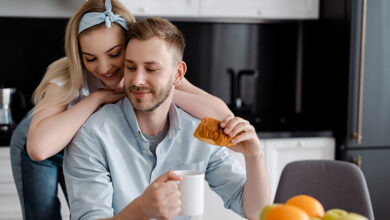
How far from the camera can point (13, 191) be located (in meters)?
2.62

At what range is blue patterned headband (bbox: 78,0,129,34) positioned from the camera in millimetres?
1457

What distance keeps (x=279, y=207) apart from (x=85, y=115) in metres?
0.79

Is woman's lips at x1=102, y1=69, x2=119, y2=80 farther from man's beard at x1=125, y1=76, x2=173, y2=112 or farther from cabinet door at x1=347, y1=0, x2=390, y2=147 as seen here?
cabinet door at x1=347, y1=0, x2=390, y2=147

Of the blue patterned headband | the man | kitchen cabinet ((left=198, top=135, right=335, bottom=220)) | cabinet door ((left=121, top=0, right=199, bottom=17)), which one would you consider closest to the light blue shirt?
the man

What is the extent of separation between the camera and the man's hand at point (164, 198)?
1.04 metres

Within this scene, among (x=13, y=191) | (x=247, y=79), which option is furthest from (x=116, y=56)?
(x=247, y=79)

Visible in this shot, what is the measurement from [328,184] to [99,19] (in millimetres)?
1013

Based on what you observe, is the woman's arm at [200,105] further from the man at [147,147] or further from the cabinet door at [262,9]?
the cabinet door at [262,9]

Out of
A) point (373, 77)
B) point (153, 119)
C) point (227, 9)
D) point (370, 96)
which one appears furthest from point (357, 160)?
point (153, 119)

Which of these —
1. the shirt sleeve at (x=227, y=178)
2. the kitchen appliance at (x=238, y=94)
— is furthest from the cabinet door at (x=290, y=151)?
the shirt sleeve at (x=227, y=178)

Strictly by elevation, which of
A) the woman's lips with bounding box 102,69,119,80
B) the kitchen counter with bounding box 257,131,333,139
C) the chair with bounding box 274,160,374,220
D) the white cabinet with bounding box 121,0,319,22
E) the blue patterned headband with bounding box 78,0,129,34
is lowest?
the kitchen counter with bounding box 257,131,333,139

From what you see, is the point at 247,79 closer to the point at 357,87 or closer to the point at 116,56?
the point at 357,87

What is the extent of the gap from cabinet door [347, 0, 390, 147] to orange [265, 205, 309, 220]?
88.0 inches

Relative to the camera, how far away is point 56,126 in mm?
1399
